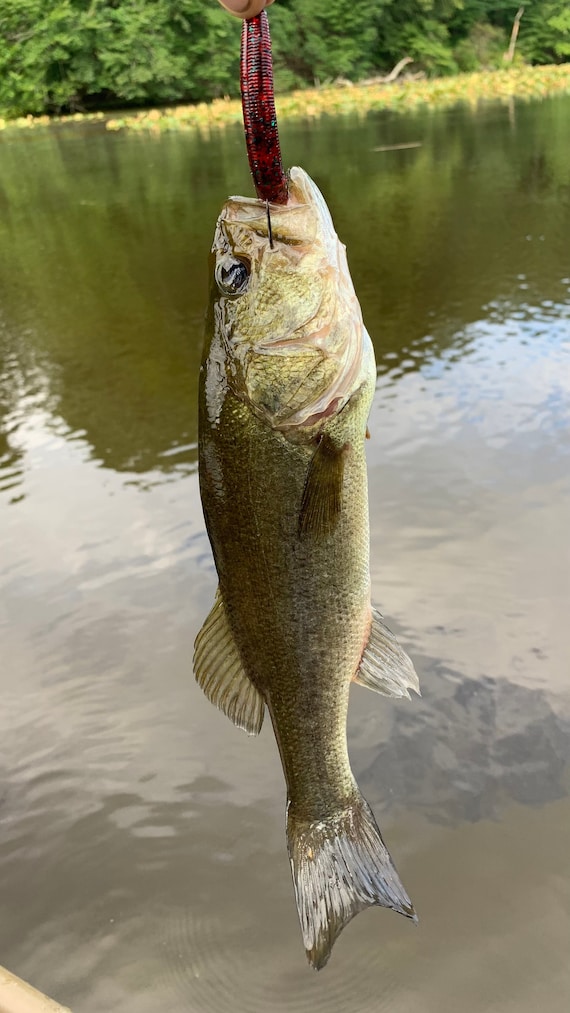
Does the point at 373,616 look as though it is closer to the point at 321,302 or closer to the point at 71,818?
the point at 321,302

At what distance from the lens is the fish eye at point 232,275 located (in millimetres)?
1562

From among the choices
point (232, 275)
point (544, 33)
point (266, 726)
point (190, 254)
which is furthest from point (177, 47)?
point (232, 275)

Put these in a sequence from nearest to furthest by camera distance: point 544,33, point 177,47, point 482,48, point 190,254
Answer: point 190,254, point 177,47, point 544,33, point 482,48

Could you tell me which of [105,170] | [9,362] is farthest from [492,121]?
[9,362]

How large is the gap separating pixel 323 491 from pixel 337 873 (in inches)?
36.4

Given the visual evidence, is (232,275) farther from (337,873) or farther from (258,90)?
(337,873)

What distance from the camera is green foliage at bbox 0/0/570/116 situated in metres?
33.3

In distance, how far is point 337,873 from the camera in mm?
1727

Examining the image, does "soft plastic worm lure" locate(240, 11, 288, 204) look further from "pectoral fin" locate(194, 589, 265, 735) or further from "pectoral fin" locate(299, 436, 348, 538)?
"pectoral fin" locate(194, 589, 265, 735)

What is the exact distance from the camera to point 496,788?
113 inches

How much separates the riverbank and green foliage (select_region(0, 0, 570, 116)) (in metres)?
3.06

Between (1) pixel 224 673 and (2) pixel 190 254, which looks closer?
(1) pixel 224 673

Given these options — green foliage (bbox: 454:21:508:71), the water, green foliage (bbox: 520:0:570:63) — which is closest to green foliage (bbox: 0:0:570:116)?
green foliage (bbox: 454:21:508:71)

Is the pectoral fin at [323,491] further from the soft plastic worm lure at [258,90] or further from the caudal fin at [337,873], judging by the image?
the caudal fin at [337,873]
